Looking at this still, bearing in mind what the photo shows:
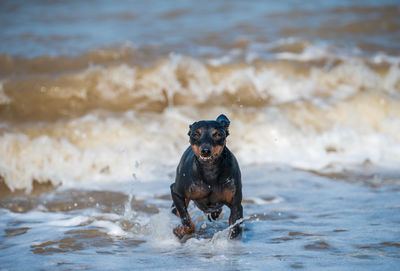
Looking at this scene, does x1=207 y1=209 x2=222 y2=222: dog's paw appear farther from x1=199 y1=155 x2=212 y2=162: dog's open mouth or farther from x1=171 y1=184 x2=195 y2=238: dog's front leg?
x1=199 y1=155 x2=212 y2=162: dog's open mouth

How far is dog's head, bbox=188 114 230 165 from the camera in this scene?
4332 millimetres

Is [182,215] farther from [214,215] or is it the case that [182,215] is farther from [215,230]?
[215,230]

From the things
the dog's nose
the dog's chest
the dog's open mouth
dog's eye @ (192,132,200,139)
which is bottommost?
the dog's chest

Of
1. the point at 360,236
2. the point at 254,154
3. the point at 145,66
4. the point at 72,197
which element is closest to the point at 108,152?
the point at 72,197

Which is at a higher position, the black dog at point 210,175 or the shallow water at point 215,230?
the black dog at point 210,175

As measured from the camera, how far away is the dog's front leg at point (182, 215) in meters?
4.84

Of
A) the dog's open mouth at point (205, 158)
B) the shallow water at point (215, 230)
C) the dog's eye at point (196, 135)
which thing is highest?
the dog's eye at point (196, 135)

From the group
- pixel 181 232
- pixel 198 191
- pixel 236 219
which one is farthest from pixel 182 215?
pixel 236 219

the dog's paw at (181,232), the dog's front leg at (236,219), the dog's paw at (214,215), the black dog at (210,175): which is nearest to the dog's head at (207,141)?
the black dog at (210,175)

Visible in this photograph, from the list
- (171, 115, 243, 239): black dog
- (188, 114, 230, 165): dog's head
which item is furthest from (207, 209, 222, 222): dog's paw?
(188, 114, 230, 165): dog's head

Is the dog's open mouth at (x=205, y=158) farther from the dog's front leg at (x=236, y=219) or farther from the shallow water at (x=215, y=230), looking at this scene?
the shallow water at (x=215, y=230)

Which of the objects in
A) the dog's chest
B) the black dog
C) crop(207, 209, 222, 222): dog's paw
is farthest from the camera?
crop(207, 209, 222, 222): dog's paw

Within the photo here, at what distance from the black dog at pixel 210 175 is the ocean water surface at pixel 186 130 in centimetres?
34

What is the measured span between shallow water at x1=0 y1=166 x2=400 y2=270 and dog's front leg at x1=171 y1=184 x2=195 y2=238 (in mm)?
108
